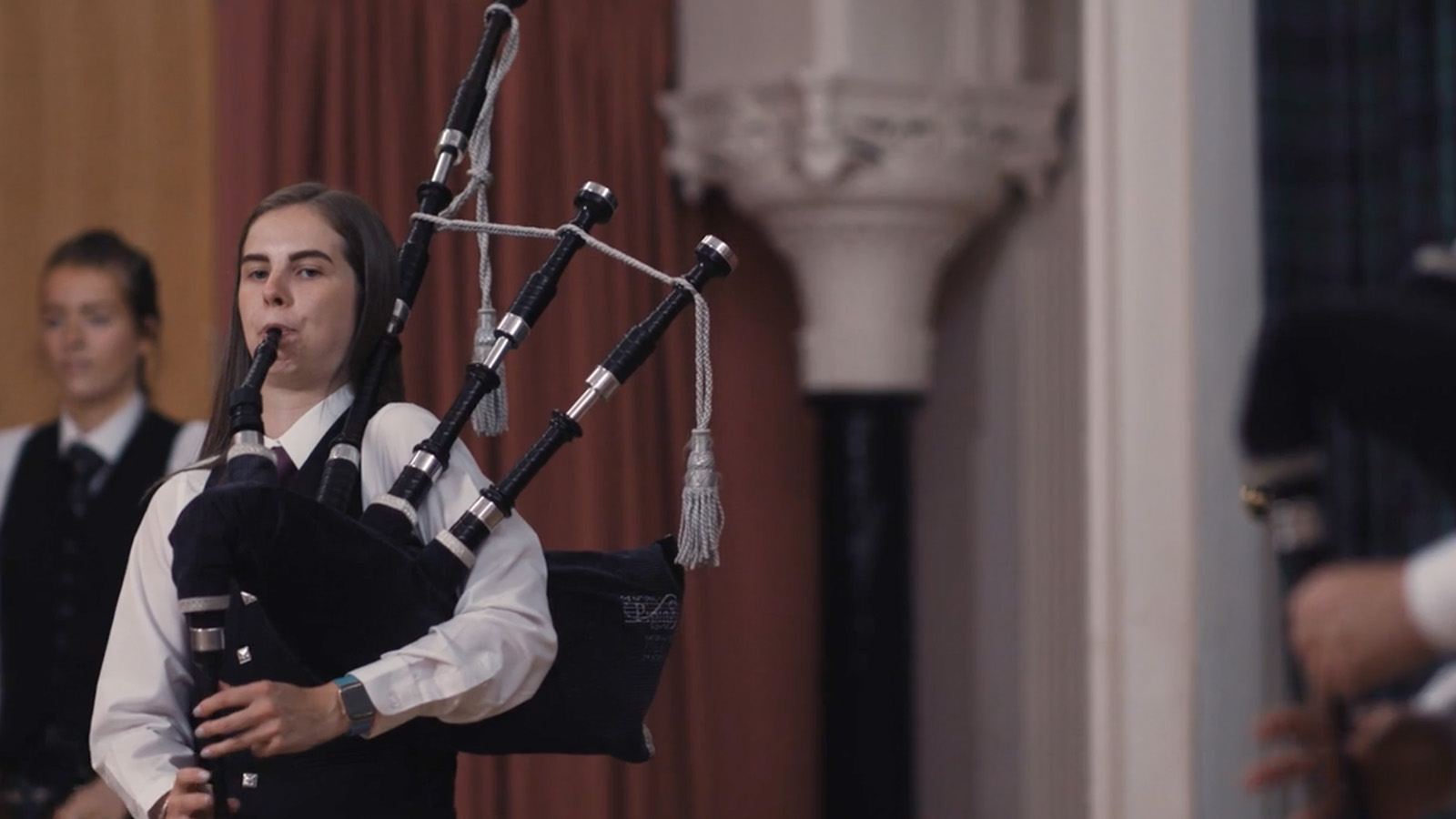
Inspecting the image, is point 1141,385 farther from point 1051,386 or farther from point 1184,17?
point 1051,386

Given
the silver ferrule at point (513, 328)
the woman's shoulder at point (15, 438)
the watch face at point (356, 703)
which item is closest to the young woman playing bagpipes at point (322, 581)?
the watch face at point (356, 703)

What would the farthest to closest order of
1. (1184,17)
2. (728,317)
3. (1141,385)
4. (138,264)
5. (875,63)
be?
(728,317), (875,63), (138,264), (1141,385), (1184,17)

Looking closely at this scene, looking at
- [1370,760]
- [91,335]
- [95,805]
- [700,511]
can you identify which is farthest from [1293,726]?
[91,335]

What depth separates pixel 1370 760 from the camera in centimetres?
108

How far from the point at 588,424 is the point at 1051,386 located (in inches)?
33.7

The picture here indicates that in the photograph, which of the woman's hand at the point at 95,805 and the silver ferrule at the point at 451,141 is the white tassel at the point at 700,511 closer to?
the silver ferrule at the point at 451,141

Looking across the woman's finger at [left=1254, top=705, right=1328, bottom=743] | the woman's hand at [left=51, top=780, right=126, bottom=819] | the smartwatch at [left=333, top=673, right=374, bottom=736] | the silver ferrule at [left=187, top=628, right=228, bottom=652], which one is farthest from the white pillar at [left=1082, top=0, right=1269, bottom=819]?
the woman's hand at [left=51, top=780, right=126, bottom=819]

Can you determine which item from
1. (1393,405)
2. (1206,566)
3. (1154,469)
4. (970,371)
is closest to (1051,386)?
(970,371)

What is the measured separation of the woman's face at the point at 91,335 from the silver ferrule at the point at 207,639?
142cm

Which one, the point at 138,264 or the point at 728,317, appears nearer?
the point at 138,264

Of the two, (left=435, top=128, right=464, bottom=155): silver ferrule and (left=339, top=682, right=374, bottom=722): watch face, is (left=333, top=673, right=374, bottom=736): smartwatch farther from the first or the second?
(left=435, top=128, right=464, bottom=155): silver ferrule

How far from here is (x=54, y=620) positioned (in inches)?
102

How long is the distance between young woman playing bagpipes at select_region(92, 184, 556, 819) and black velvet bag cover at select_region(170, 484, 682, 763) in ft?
0.10

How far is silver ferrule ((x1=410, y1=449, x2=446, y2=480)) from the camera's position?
149 centimetres
